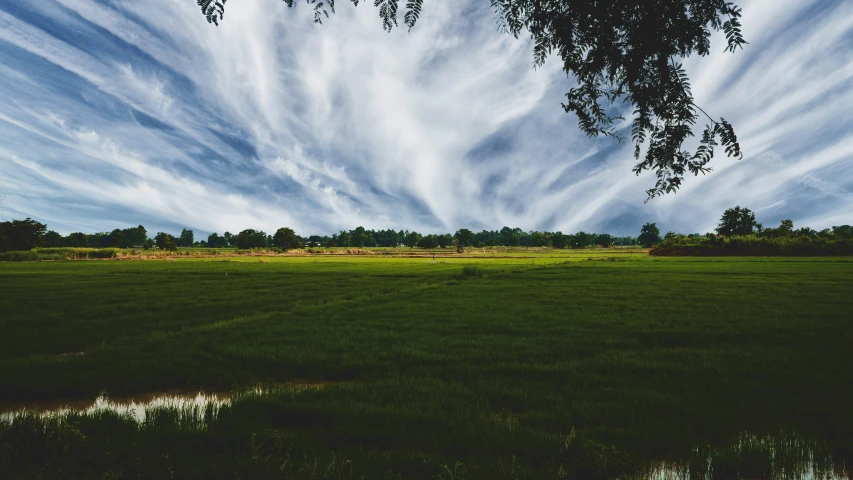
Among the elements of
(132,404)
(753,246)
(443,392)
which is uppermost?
(753,246)

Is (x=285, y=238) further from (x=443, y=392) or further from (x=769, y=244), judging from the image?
(x=443, y=392)

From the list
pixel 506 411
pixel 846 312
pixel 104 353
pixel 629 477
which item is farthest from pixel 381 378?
pixel 846 312

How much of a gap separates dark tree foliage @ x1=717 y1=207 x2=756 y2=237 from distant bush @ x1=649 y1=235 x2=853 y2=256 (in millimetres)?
71278

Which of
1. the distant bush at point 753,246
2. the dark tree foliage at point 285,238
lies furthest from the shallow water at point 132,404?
the dark tree foliage at point 285,238

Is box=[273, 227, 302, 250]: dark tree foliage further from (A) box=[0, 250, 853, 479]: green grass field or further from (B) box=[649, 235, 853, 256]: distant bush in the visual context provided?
(A) box=[0, 250, 853, 479]: green grass field

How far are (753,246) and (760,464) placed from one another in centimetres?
10653

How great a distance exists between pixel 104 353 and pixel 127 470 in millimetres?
7003

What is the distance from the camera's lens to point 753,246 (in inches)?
3324

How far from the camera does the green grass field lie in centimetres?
417

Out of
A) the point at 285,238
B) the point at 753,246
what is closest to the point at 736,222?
the point at 753,246

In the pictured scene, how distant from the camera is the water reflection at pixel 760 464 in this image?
4.00 metres

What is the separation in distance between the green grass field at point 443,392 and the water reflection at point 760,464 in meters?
0.02

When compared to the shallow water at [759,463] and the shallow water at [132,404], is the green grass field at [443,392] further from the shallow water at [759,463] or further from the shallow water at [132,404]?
the shallow water at [132,404]

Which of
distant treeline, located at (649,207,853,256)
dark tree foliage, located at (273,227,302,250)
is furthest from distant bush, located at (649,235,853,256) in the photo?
dark tree foliage, located at (273,227,302,250)
